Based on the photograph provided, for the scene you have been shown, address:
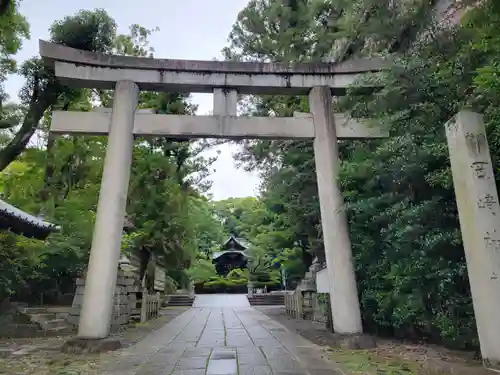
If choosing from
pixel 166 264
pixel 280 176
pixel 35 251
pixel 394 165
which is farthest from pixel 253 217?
pixel 394 165

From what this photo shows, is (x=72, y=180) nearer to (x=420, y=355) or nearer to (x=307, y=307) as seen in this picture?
(x=307, y=307)

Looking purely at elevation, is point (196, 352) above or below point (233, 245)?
below

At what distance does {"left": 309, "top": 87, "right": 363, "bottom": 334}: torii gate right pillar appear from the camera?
6.57 metres

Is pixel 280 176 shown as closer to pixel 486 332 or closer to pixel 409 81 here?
pixel 409 81

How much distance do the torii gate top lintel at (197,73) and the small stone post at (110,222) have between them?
1.17ft

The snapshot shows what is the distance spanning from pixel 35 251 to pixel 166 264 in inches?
390

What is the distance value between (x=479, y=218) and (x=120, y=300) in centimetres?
795

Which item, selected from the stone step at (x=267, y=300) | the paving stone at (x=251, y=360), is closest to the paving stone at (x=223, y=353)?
the paving stone at (x=251, y=360)

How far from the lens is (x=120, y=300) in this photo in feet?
30.0

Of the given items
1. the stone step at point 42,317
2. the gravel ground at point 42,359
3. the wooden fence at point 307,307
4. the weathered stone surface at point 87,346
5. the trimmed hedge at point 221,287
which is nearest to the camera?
the gravel ground at point 42,359

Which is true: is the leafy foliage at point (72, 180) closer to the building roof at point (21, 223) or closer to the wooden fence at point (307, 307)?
the building roof at point (21, 223)

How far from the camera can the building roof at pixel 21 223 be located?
685 centimetres

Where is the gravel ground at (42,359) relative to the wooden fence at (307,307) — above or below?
below

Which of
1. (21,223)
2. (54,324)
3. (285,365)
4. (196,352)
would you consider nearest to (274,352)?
(285,365)
